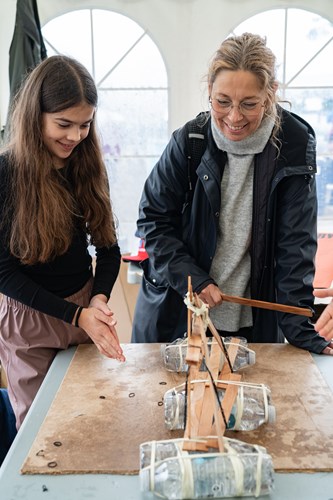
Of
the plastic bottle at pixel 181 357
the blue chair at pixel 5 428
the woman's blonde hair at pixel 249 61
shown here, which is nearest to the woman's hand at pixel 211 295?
the plastic bottle at pixel 181 357

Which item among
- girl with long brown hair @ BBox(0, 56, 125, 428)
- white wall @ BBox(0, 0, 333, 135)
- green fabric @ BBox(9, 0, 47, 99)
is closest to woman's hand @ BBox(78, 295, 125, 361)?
girl with long brown hair @ BBox(0, 56, 125, 428)

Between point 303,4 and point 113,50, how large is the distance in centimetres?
91

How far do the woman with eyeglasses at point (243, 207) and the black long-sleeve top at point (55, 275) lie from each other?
0.14 metres

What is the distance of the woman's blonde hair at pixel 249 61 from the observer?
1263 mm

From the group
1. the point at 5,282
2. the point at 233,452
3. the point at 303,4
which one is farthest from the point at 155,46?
the point at 233,452

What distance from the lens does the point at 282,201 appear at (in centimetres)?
141

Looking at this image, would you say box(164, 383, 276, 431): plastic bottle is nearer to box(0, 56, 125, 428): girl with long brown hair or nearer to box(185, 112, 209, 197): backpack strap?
box(0, 56, 125, 428): girl with long brown hair

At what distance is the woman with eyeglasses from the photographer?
4.29ft

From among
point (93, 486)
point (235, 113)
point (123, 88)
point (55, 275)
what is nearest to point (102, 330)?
point (55, 275)

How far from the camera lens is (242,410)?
99 centimetres

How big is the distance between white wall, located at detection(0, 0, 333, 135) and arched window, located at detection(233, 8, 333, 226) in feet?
0.15

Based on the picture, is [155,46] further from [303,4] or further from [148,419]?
[148,419]

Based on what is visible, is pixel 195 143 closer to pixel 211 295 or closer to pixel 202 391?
pixel 211 295

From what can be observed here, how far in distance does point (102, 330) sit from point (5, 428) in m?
0.72
